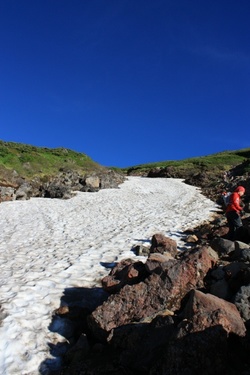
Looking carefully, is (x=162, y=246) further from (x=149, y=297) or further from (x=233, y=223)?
(x=149, y=297)

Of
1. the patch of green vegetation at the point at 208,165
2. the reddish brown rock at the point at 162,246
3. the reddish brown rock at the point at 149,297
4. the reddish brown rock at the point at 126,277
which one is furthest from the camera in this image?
the patch of green vegetation at the point at 208,165

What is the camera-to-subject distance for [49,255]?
520 inches

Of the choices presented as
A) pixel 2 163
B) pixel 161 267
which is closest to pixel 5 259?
pixel 161 267

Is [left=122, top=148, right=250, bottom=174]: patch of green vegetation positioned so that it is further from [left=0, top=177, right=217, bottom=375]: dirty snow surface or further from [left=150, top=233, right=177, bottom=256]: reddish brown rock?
[left=150, top=233, right=177, bottom=256]: reddish brown rock

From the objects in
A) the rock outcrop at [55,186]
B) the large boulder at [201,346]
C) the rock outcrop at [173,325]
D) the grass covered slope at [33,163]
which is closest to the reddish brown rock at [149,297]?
the rock outcrop at [173,325]

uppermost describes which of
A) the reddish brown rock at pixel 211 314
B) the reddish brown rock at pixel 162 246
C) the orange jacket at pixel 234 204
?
the orange jacket at pixel 234 204

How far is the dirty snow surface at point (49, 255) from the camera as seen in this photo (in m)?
6.55

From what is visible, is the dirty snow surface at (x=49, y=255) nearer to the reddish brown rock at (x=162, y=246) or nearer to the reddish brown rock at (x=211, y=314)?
the reddish brown rock at (x=162, y=246)

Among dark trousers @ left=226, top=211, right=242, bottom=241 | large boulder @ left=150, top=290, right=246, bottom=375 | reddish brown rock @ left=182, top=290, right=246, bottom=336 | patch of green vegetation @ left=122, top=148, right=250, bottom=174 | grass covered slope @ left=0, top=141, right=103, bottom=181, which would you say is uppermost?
patch of green vegetation @ left=122, top=148, right=250, bottom=174

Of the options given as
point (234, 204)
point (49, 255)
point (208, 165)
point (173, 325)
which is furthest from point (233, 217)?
point (208, 165)

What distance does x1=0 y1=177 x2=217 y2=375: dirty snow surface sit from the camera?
655 centimetres

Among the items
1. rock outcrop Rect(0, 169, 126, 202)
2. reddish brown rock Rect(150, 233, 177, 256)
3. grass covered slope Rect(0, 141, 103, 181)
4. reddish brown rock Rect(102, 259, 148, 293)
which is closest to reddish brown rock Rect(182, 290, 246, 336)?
reddish brown rock Rect(102, 259, 148, 293)

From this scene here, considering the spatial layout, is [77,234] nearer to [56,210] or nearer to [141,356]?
[56,210]

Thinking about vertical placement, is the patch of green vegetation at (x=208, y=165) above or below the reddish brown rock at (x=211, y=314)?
above
